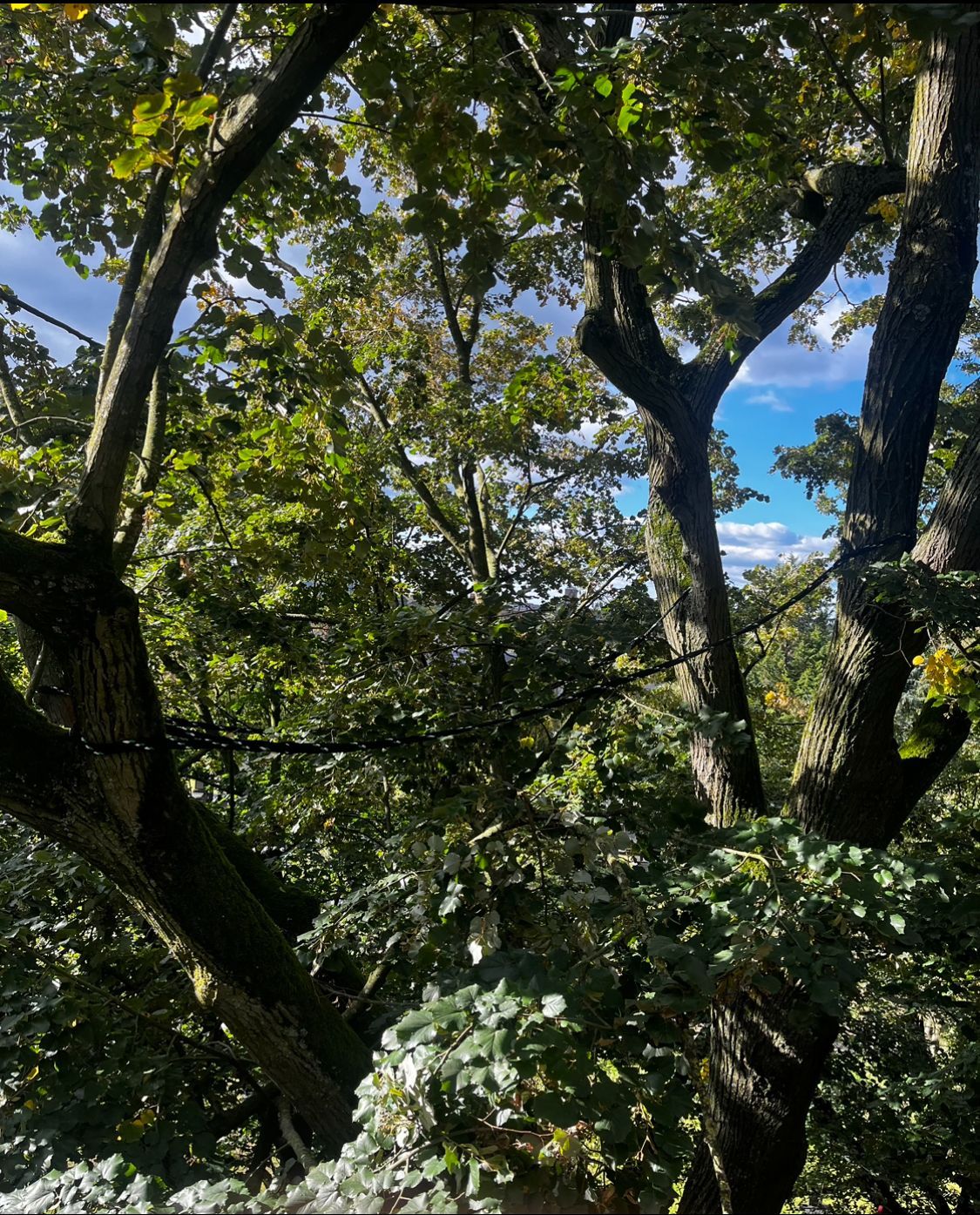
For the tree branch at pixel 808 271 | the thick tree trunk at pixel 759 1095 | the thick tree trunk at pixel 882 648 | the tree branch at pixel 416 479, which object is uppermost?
the tree branch at pixel 416 479

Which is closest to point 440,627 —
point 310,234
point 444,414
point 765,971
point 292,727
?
point 292,727

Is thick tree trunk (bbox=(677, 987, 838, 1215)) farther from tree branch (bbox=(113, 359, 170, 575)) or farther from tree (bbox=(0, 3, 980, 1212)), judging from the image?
tree branch (bbox=(113, 359, 170, 575))

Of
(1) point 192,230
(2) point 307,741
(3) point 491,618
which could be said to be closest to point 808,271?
(3) point 491,618

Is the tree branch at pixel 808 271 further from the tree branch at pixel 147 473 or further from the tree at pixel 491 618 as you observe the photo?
the tree branch at pixel 147 473

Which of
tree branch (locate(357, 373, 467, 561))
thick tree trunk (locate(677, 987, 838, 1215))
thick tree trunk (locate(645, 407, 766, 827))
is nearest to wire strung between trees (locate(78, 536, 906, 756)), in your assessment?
thick tree trunk (locate(645, 407, 766, 827))

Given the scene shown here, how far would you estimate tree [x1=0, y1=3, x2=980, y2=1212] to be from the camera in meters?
1.61

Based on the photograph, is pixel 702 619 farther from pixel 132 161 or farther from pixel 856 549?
pixel 132 161

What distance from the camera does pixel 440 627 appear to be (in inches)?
114

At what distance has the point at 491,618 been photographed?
3357 millimetres

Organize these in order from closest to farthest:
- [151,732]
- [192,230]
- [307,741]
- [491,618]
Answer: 1. [192,230]
2. [151,732]
3. [307,741]
4. [491,618]

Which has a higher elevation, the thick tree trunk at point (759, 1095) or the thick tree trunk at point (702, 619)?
the thick tree trunk at point (702, 619)

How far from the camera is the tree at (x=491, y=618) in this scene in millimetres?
1610

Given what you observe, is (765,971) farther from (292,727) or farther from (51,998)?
(51,998)

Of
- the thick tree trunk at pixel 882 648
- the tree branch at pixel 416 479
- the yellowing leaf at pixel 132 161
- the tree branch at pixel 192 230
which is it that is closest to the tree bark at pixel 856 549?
the thick tree trunk at pixel 882 648
